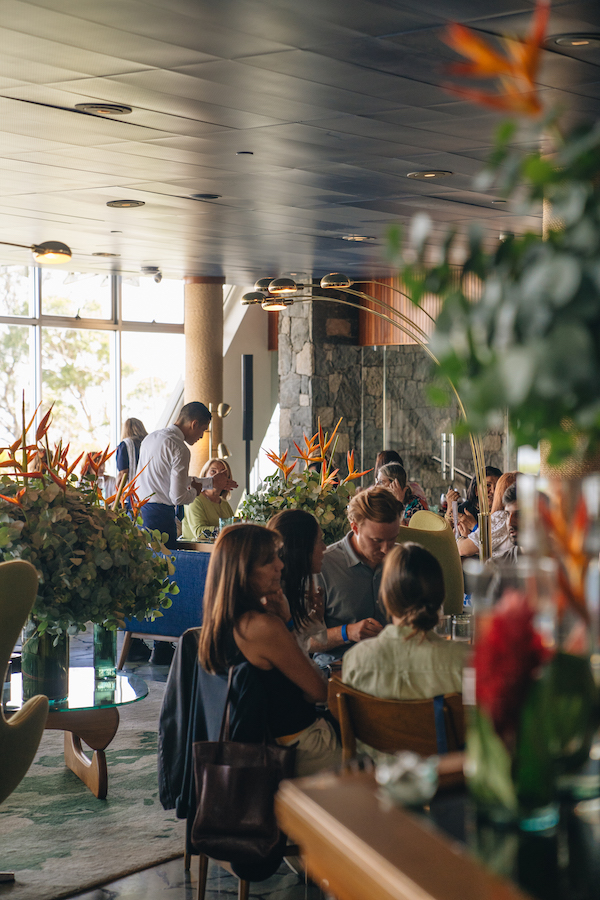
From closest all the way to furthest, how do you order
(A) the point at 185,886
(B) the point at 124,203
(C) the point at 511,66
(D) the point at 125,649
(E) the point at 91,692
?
(C) the point at 511,66
(A) the point at 185,886
(E) the point at 91,692
(D) the point at 125,649
(B) the point at 124,203

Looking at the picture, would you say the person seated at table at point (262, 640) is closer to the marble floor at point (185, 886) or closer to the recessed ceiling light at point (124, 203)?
the marble floor at point (185, 886)

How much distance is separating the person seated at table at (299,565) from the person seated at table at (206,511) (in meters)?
3.37

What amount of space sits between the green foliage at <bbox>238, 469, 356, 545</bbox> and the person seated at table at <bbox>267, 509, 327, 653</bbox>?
5.13 ft

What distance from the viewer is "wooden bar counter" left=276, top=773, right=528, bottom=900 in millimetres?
836

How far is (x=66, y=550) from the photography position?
10.6ft

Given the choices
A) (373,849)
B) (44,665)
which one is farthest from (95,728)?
(373,849)

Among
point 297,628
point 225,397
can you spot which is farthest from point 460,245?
point 225,397

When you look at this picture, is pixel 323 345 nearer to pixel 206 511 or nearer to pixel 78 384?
pixel 78 384

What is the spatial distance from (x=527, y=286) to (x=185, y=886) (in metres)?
2.86

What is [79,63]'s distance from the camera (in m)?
3.85

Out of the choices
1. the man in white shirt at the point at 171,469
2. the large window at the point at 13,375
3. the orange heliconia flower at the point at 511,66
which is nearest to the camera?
the orange heliconia flower at the point at 511,66

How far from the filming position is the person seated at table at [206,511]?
6.59m

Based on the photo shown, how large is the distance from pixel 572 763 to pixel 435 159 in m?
5.00

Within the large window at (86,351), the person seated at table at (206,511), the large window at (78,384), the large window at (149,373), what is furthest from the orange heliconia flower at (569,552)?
the large window at (149,373)
